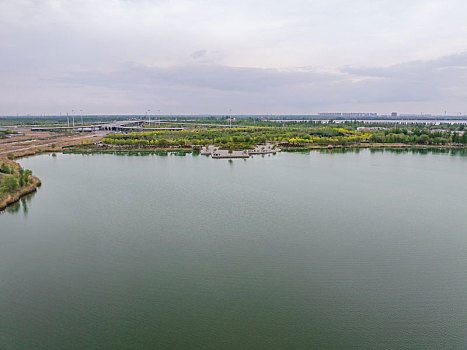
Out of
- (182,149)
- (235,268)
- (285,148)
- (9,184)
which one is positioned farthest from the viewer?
(285,148)

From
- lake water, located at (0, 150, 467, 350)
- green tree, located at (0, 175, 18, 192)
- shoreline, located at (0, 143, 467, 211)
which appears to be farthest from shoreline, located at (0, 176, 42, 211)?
shoreline, located at (0, 143, 467, 211)

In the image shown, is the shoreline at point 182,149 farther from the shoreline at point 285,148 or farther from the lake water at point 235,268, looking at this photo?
the lake water at point 235,268

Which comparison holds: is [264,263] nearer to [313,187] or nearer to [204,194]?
[204,194]

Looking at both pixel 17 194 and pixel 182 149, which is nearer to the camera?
pixel 17 194

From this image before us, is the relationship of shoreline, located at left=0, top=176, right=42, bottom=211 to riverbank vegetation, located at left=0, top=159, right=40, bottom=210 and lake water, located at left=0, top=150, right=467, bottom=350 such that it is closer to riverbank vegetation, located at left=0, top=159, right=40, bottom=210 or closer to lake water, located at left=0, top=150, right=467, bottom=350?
riverbank vegetation, located at left=0, top=159, right=40, bottom=210

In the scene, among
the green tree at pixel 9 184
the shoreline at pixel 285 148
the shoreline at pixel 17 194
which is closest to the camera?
the shoreline at pixel 17 194

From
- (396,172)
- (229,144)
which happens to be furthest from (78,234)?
(229,144)

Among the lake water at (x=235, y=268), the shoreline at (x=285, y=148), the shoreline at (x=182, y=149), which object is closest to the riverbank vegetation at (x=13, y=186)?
the lake water at (x=235, y=268)

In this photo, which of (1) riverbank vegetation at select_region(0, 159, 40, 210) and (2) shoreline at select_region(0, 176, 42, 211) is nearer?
(2) shoreline at select_region(0, 176, 42, 211)

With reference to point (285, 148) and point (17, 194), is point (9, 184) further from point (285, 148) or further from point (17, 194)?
point (285, 148)

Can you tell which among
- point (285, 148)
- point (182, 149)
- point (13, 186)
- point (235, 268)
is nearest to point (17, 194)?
point (13, 186)
